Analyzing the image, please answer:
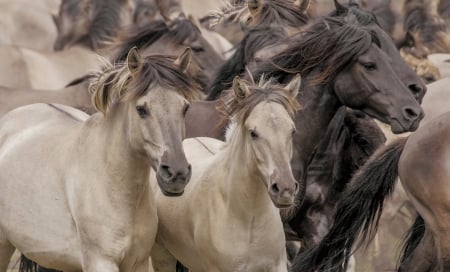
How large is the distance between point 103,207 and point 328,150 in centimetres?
205

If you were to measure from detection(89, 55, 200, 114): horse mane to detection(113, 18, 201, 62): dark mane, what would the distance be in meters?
3.95

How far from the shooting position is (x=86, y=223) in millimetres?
7223

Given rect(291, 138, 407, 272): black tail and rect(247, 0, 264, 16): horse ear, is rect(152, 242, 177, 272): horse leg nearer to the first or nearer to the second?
rect(291, 138, 407, 272): black tail

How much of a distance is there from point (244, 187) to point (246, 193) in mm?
32

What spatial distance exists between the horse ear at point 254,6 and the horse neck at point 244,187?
10.1 ft

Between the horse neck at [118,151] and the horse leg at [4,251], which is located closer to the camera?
the horse neck at [118,151]

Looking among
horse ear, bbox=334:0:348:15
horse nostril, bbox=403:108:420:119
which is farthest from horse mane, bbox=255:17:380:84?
horse nostril, bbox=403:108:420:119

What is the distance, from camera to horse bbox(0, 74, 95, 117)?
441 inches

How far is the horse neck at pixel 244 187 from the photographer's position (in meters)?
7.33

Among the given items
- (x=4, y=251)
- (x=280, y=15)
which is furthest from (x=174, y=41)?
(x=4, y=251)

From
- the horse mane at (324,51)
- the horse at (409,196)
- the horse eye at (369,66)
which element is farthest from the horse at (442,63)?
the horse at (409,196)

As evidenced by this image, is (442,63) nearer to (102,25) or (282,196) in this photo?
(102,25)

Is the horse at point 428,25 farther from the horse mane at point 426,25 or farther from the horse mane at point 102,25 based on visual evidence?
the horse mane at point 102,25

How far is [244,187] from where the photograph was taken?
7359mm
